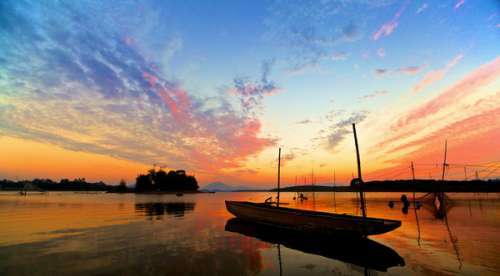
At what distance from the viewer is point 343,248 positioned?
57.6ft

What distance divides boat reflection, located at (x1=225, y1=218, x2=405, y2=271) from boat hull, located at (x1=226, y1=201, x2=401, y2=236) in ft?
2.79

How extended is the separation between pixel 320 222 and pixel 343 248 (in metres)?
2.95

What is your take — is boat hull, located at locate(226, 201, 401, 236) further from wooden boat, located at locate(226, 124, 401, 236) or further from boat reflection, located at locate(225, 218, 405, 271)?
boat reflection, located at locate(225, 218, 405, 271)

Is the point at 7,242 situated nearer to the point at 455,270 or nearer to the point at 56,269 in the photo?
the point at 56,269

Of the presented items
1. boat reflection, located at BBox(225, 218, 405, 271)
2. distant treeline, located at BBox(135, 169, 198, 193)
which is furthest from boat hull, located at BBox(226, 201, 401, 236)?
distant treeline, located at BBox(135, 169, 198, 193)

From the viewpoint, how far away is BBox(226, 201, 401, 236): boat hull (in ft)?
57.9

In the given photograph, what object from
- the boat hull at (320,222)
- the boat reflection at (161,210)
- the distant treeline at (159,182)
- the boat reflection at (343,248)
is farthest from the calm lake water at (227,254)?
the distant treeline at (159,182)

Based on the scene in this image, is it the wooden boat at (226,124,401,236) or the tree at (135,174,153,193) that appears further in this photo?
the tree at (135,174,153,193)

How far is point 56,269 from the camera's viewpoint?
477 inches

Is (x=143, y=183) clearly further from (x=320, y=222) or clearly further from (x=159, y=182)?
(x=320, y=222)

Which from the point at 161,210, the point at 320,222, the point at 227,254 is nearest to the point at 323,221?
the point at 320,222

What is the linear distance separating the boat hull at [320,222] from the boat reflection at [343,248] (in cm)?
85

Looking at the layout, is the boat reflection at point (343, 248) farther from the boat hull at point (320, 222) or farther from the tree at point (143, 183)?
the tree at point (143, 183)

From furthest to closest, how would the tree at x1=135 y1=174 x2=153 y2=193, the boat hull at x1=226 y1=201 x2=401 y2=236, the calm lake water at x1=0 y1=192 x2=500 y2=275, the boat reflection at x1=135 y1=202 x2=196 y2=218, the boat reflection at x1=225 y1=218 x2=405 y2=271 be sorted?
the tree at x1=135 y1=174 x2=153 y2=193 → the boat reflection at x1=135 y1=202 x2=196 y2=218 → the boat hull at x1=226 y1=201 x2=401 y2=236 → the boat reflection at x1=225 y1=218 x2=405 y2=271 → the calm lake water at x1=0 y1=192 x2=500 y2=275
